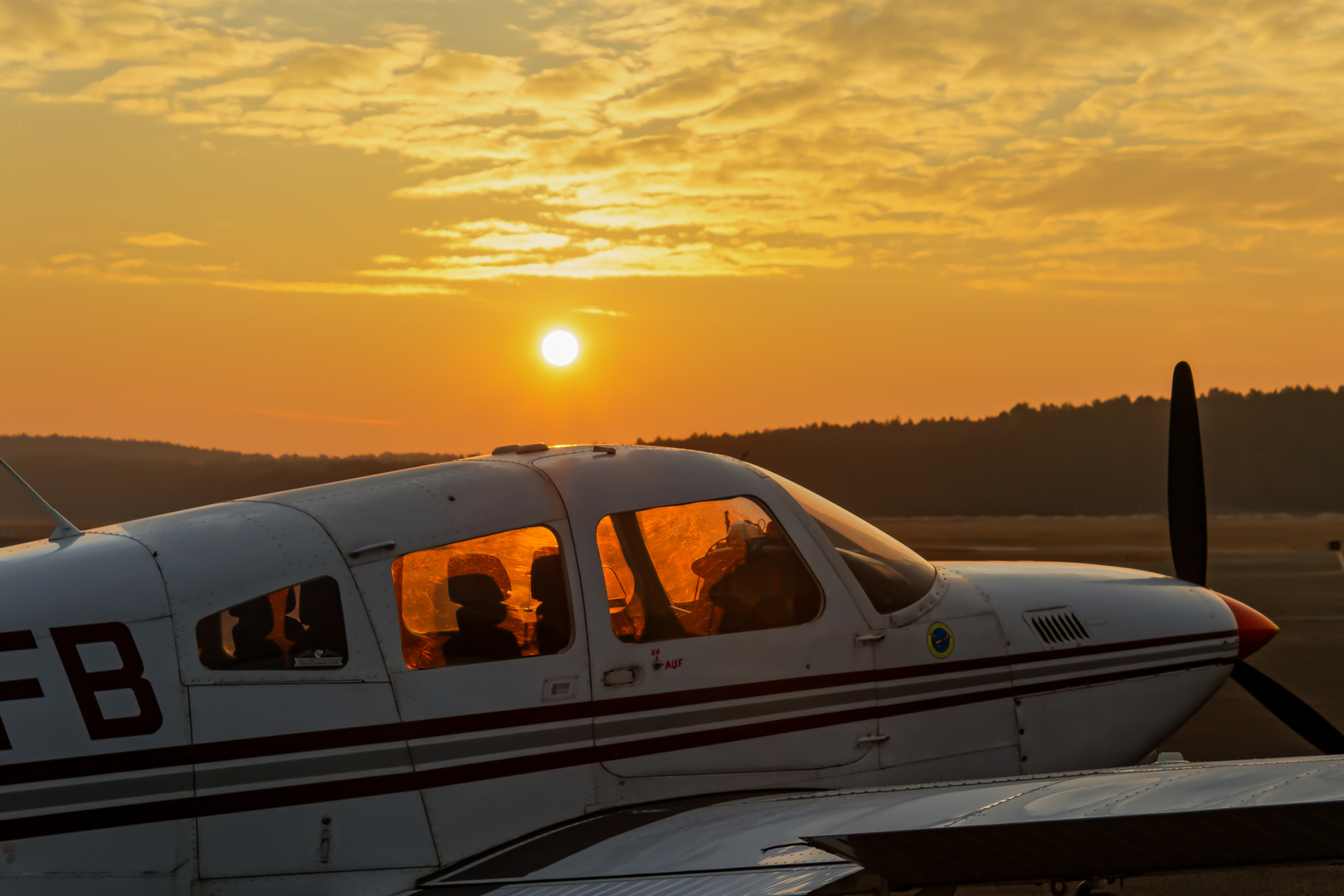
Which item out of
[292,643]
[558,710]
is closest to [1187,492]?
[558,710]

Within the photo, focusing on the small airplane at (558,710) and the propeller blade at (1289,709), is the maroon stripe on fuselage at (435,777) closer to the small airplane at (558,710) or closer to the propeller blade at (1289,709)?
the small airplane at (558,710)

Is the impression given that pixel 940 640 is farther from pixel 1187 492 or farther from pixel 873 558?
pixel 1187 492

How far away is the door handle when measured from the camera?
4.49 metres

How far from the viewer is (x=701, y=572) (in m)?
5.29

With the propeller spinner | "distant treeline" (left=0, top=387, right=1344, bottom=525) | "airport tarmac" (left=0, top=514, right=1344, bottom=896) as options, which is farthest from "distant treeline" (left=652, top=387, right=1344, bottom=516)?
the propeller spinner

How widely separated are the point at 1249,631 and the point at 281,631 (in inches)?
230

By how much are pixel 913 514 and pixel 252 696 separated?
93.4 m

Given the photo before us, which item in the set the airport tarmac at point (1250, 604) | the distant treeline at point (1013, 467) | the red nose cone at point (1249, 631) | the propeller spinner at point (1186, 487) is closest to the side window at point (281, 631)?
the airport tarmac at point (1250, 604)

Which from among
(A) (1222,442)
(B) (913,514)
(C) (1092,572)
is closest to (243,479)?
(B) (913,514)

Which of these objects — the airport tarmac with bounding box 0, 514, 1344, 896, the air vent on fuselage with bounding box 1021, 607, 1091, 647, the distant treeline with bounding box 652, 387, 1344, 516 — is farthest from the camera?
the distant treeline with bounding box 652, 387, 1344, 516

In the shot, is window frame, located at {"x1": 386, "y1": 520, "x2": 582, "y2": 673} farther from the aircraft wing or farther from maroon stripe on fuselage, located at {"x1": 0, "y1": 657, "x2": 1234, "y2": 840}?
the aircraft wing

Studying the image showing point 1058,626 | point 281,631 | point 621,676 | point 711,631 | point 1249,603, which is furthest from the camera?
point 1249,603

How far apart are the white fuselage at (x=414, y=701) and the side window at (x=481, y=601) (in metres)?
0.07

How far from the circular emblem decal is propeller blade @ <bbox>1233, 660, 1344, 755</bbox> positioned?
95.7 inches
